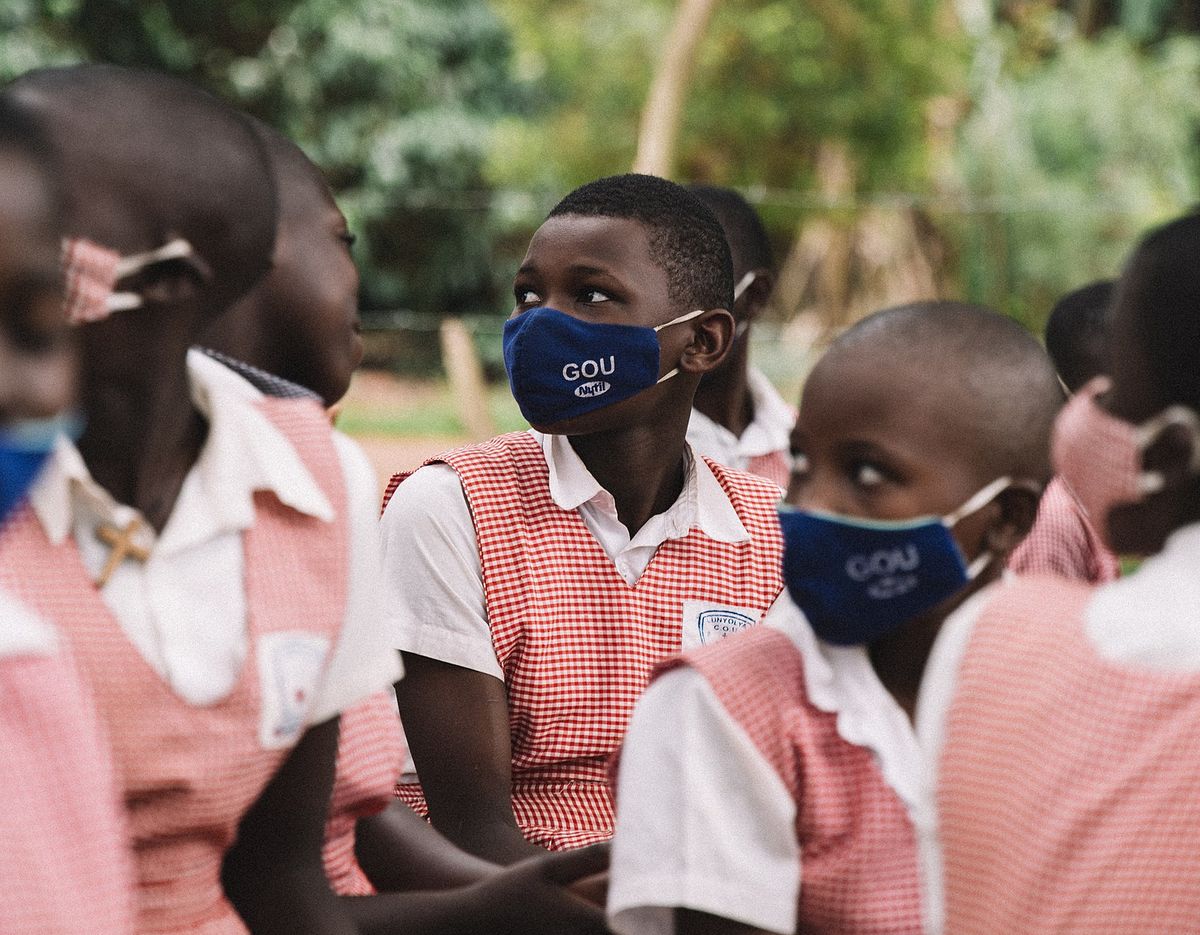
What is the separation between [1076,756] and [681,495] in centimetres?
135

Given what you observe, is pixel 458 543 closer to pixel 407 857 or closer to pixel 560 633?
pixel 560 633

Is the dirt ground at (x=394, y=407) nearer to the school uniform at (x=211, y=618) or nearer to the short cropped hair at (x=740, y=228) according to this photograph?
the short cropped hair at (x=740, y=228)

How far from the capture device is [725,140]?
15883 mm

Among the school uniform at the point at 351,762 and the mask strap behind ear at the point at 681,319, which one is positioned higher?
the mask strap behind ear at the point at 681,319

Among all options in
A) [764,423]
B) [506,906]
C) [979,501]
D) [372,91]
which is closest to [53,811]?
[506,906]

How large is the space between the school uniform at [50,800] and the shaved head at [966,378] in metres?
1.07

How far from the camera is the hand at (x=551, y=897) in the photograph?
7.27ft

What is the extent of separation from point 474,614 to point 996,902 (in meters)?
A: 1.20

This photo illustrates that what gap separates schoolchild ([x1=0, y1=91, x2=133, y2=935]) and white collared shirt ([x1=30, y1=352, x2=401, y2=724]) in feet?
0.44

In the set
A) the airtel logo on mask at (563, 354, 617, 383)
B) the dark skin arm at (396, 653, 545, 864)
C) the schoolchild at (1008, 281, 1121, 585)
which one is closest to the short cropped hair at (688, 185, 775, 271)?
the schoolchild at (1008, 281, 1121, 585)

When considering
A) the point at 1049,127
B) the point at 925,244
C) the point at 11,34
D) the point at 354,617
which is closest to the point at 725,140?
the point at 925,244

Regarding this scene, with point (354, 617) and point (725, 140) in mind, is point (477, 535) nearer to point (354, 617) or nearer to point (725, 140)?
point (354, 617)

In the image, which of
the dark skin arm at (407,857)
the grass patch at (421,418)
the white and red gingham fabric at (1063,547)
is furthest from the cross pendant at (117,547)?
the grass patch at (421,418)

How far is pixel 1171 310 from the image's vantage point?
6.04 feet
